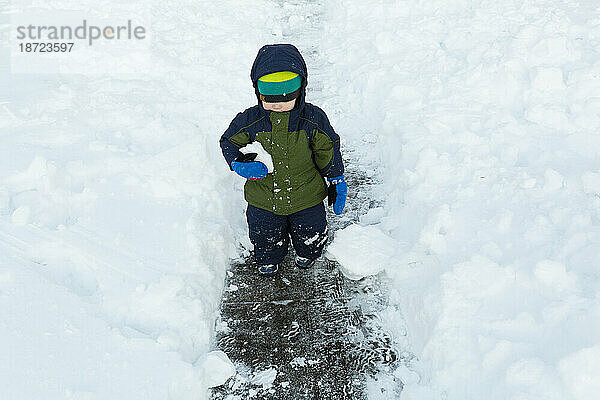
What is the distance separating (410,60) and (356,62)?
66 centimetres

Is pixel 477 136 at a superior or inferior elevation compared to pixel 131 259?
superior

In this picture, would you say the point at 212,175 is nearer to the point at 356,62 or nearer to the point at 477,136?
the point at 477,136

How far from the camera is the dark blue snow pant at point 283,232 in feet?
11.2

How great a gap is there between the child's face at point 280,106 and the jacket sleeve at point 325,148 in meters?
0.22

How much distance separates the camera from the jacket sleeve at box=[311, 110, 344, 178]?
10.6ft

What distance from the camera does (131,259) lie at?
124 inches

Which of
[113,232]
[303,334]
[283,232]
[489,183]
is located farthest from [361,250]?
[113,232]

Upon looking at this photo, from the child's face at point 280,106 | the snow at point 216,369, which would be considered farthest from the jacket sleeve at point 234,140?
the snow at point 216,369

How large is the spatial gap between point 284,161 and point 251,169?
22 centimetres

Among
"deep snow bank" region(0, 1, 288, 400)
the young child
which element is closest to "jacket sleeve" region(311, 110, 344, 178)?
the young child

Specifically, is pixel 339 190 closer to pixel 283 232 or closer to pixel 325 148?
pixel 325 148

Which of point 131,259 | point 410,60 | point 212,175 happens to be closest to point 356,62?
point 410,60

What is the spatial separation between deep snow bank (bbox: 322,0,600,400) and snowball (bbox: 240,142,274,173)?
729 millimetres

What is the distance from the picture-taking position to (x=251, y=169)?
3143 mm
